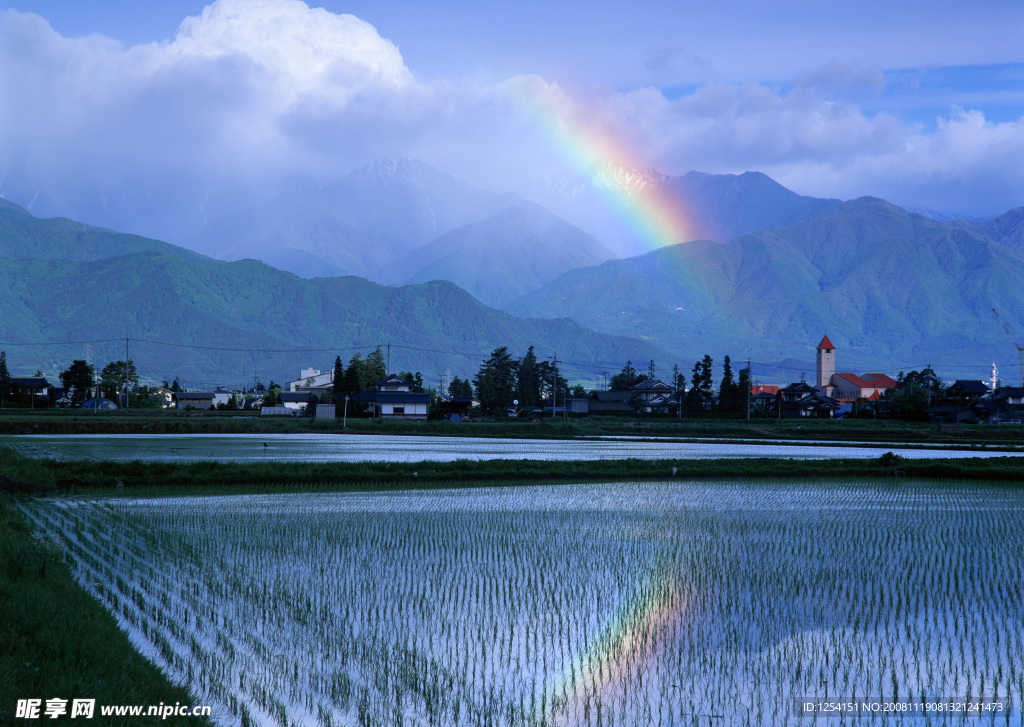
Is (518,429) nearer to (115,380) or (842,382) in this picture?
(115,380)

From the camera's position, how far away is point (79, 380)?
8819cm

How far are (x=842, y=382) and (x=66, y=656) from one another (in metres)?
142

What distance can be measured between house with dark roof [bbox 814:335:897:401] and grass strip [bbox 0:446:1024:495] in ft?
352

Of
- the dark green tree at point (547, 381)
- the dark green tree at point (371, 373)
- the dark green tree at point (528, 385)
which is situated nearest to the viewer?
the dark green tree at point (528, 385)

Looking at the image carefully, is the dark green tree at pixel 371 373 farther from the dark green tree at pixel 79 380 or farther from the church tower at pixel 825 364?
the church tower at pixel 825 364

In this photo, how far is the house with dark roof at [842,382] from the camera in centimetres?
13250

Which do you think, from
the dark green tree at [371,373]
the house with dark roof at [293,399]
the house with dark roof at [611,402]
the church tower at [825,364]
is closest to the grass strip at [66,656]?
the dark green tree at [371,373]

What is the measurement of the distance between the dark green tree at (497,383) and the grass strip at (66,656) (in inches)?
2888

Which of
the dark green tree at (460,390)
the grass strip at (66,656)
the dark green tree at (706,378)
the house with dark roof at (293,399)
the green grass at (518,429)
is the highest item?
the dark green tree at (706,378)

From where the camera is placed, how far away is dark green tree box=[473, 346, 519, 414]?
3383 inches

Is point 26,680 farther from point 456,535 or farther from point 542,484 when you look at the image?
point 542,484

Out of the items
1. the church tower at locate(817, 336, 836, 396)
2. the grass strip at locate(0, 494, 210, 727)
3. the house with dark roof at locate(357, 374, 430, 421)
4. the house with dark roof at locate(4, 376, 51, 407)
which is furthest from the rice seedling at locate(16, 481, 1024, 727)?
the church tower at locate(817, 336, 836, 396)

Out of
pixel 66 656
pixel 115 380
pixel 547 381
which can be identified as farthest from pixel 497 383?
pixel 66 656

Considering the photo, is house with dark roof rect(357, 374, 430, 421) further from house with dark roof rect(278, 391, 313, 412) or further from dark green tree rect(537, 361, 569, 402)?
house with dark roof rect(278, 391, 313, 412)
